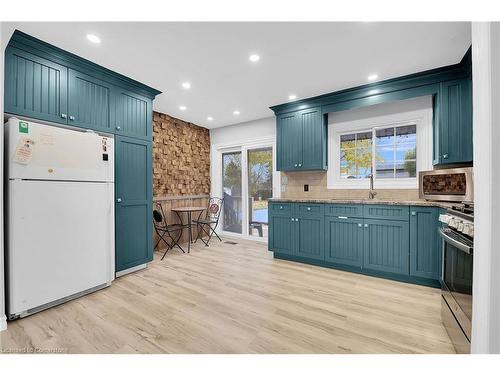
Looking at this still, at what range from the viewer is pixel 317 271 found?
3.06 m

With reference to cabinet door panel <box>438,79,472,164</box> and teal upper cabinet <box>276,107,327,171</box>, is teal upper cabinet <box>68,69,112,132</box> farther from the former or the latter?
cabinet door panel <box>438,79,472,164</box>

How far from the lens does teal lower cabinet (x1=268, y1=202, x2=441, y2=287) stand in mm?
2566

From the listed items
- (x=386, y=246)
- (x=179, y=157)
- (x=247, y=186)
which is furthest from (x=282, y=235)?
(x=179, y=157)

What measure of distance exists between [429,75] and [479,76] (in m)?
2.31

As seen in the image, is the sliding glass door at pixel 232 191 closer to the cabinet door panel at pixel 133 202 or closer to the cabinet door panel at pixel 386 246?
the cabinet door panel at pixel 133 202

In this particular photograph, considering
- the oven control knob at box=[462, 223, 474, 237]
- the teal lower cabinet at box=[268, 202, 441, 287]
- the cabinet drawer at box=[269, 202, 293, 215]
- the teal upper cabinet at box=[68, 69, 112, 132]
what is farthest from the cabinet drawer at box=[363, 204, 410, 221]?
the teal upper cabinet at box=[68, 69, 112, 132]

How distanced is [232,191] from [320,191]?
2.13 m

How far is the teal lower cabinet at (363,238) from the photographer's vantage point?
257 cm

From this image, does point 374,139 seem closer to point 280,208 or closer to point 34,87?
point 280,208

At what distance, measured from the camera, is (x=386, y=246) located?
2.77 metres

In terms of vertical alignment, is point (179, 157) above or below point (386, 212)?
above

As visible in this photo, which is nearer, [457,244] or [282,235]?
[457,244]

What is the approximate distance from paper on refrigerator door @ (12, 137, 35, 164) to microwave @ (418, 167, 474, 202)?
3.87 metres
